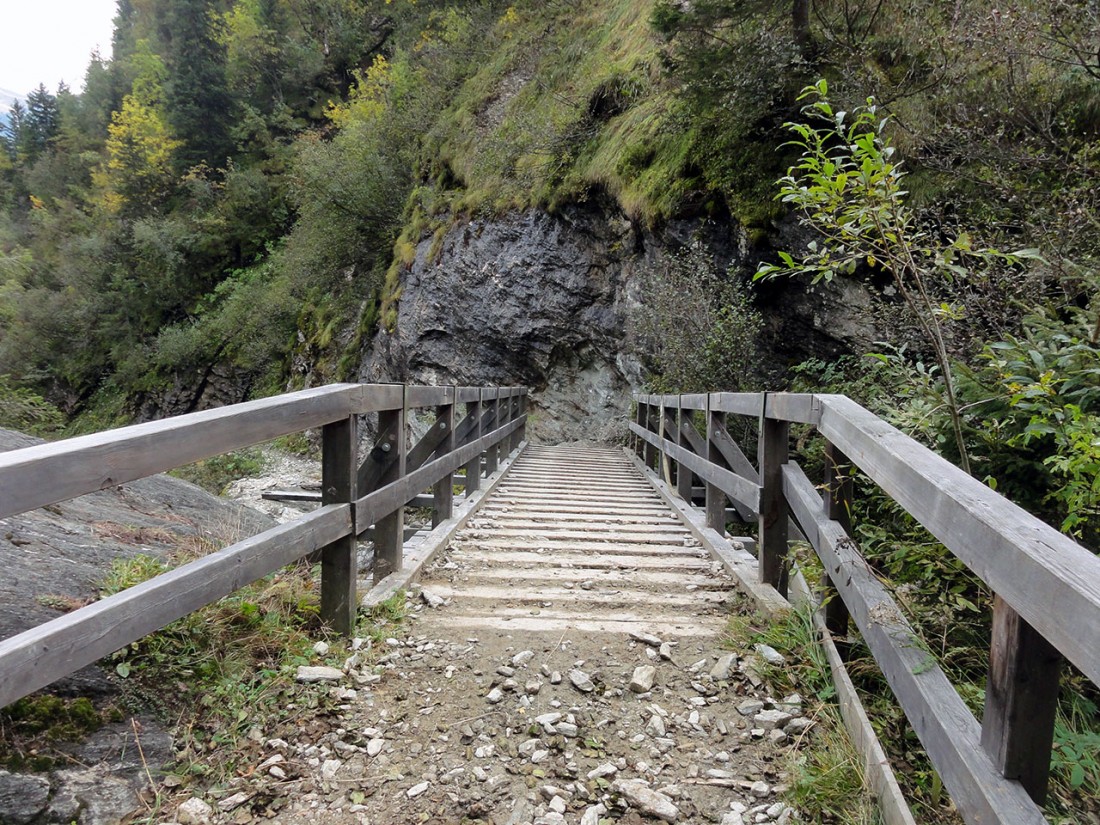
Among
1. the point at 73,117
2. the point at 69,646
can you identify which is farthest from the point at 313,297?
the point at 73,117

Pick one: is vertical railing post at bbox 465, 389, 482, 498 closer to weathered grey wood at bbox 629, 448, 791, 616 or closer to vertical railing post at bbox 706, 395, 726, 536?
weathered grey wood at bbox 629, 448, 791, 616

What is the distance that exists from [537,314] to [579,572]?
11.1 m

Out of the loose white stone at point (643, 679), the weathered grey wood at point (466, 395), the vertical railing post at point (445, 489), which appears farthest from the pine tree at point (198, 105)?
the loose white stone at point (643, 679)

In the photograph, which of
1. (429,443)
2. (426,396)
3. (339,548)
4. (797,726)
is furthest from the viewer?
(429,443)

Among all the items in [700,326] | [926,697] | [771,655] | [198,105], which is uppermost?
[198,105]

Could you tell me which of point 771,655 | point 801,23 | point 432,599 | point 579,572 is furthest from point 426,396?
point 801,23

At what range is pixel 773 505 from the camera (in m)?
2.91

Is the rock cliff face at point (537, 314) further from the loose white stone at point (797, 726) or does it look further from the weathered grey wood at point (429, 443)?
the loose white stone at point (797, 726)

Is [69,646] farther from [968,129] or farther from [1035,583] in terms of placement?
[968,129]

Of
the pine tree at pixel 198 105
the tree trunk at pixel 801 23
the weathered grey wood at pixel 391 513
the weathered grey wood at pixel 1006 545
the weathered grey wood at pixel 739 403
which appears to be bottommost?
the weathered grey wood at pixel 391 513

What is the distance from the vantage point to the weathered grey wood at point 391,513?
312cm

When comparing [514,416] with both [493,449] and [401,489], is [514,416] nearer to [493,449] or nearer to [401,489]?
[493,449]

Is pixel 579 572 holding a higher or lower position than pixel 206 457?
lower

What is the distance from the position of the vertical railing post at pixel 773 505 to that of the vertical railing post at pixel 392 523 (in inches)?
73.3
